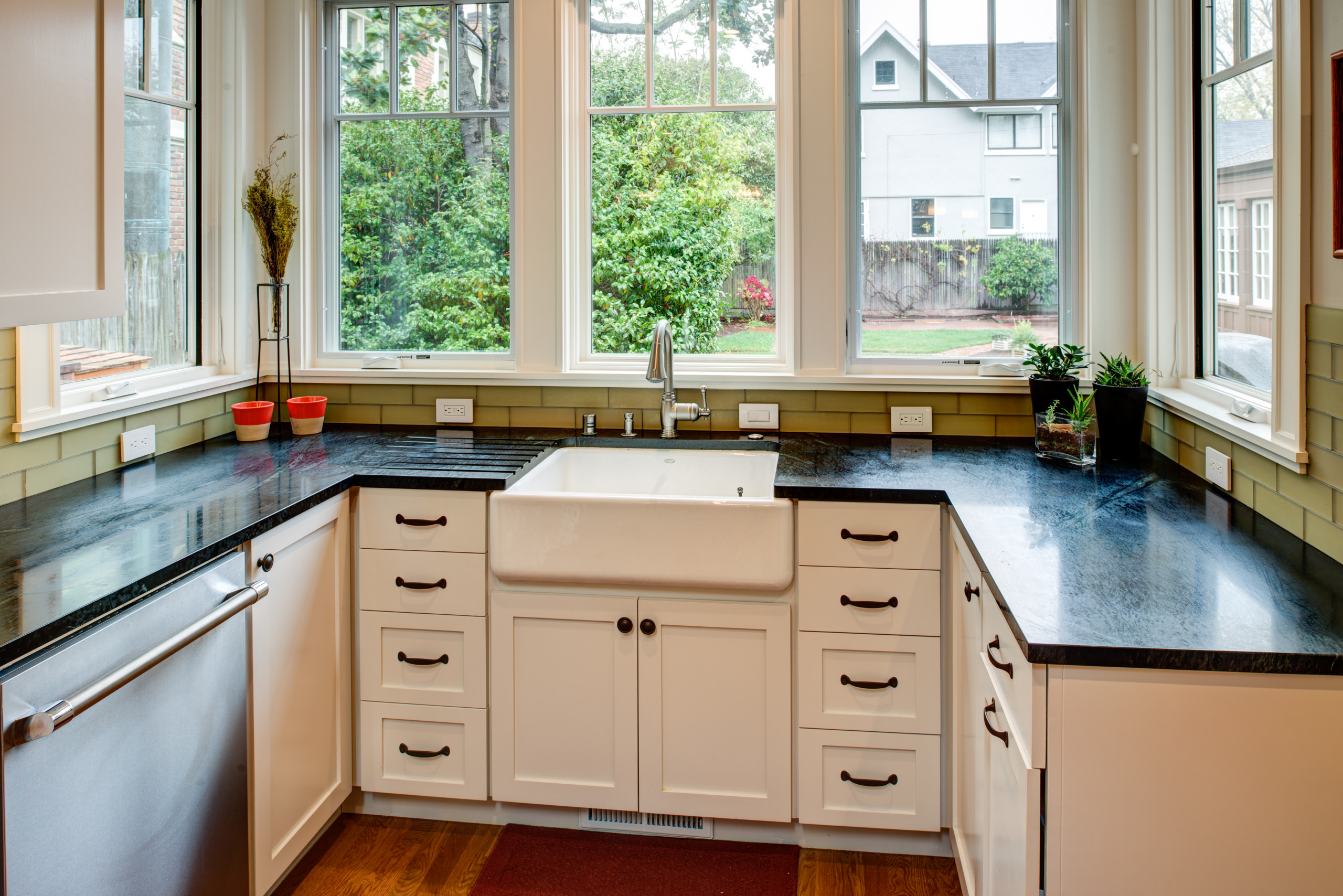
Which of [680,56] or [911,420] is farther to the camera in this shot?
[680,56]

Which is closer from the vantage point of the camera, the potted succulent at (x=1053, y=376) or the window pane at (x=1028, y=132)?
the potted succulent at (x=1053, y=376)

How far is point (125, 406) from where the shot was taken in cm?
258

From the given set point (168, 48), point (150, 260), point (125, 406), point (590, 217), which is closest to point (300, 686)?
point (125, 406)

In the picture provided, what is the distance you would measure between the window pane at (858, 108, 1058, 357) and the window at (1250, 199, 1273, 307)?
81cm

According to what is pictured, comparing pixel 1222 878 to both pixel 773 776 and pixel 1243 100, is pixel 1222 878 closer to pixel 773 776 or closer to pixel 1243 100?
pixel 773 776

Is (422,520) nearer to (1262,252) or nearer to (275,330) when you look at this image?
(275,330)

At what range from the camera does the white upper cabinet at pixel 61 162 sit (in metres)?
1.61

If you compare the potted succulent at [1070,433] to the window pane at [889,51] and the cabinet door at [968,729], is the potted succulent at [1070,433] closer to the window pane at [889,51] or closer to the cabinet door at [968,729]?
the cabinet door at [968,729]

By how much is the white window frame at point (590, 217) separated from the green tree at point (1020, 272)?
2.03 feet

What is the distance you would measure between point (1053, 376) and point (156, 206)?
2588 millimetres

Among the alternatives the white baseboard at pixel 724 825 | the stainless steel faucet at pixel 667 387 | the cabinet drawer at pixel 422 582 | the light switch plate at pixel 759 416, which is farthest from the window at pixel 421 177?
the white baseboard at pixel 724 825

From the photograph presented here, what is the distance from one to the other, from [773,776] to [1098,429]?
4.31ft

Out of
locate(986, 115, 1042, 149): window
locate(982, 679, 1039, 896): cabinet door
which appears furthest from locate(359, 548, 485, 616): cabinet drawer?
locate(986, 115, 1042, 149): window

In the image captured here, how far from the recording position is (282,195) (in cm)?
313
